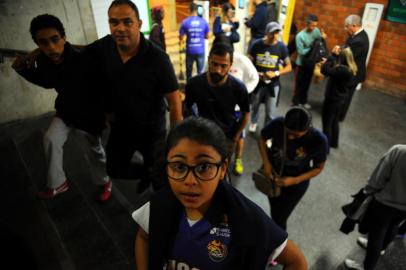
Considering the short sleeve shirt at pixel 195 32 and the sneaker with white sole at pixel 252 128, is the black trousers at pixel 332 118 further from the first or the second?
the short sleeve shirt at pixel 195 32

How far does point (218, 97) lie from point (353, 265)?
216cm

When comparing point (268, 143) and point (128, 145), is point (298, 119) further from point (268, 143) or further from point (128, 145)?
point (128, 145)

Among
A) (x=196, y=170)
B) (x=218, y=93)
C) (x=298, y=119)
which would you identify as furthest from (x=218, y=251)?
(x=218, y=93)

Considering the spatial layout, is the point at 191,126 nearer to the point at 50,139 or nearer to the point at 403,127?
the point at 50,139

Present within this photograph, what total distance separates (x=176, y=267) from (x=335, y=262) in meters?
2.25

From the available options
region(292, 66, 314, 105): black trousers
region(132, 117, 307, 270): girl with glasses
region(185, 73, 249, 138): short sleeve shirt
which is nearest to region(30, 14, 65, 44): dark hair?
region(185, 73, 249, 138): short sleeve shirt

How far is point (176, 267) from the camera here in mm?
1418

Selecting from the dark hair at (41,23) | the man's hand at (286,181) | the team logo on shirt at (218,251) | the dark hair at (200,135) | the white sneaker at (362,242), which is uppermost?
the dark hair at (41,23)

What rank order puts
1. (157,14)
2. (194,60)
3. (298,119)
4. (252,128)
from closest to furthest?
(298,119) → (252,128) → (157,14) → (194,60)

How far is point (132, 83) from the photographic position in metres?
2.49

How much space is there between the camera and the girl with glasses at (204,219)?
1247mm

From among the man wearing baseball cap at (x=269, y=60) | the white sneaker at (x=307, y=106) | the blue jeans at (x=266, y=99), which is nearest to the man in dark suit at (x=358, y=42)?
the man wearing baseball cap at (x=269, y=60)

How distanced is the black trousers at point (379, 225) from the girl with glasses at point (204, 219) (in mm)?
1538

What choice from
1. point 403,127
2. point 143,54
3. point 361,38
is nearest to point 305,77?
point 361,38
